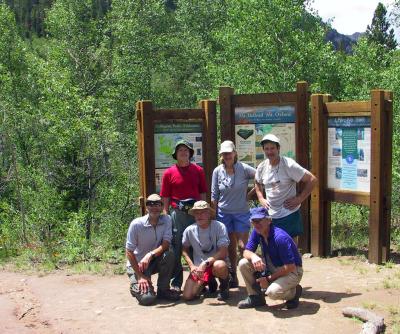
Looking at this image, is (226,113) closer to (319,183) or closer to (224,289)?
(319,183)

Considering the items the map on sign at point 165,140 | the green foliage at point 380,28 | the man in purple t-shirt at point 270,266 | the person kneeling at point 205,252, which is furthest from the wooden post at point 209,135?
the green foliage at point 380,28

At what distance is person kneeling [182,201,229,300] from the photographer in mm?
5723

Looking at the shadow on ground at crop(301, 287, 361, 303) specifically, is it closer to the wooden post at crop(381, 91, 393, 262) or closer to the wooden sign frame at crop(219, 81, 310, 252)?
the wooden post at crop(381, 91, 393, 262)

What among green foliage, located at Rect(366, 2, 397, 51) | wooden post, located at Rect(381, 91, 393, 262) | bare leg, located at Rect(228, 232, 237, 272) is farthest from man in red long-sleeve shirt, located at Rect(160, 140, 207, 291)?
green foliage, located at Rect(366, 2, 397, 51)

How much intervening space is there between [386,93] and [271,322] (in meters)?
3.58

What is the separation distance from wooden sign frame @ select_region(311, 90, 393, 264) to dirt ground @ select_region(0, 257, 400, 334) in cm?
45

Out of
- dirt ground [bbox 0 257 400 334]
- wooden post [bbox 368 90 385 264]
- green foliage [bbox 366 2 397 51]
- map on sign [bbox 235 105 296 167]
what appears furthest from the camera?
green foliage [bbox 366 2 397 51]

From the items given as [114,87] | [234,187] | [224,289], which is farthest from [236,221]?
[114,87]

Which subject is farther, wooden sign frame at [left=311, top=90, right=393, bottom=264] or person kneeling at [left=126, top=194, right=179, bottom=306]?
wooden sign frame at [left=311, top=90, right=393, bottom=264]

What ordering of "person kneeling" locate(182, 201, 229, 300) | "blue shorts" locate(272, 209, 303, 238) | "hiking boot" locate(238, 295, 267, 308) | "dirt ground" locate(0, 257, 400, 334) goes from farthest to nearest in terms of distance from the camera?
"blue shorts" locate(272, 209, 303, 238), "person kneeling" locate(182, 201, 229, 300), "hiking boot" locate(238, 295, 267, 308), "dirt ground" locate(0, 257, 400, 334)

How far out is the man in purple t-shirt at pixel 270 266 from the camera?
5.23m

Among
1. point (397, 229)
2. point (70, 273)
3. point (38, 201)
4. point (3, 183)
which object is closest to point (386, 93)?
point (397, 229)

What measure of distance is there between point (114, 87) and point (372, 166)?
1694cm

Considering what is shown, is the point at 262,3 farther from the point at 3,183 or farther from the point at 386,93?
the point at 386,93
